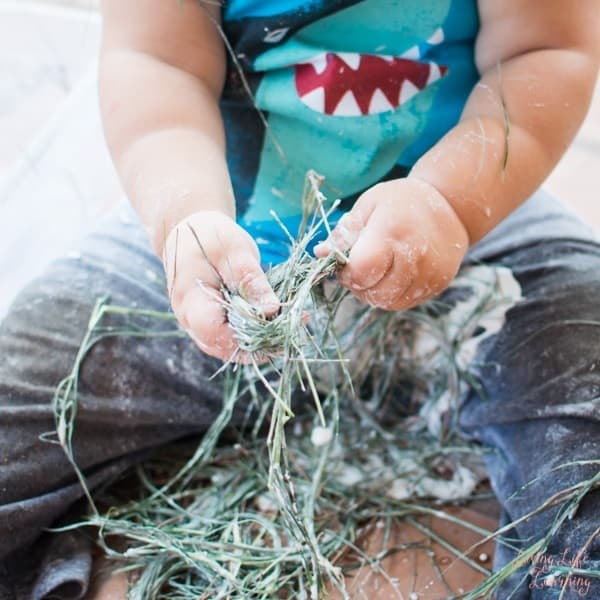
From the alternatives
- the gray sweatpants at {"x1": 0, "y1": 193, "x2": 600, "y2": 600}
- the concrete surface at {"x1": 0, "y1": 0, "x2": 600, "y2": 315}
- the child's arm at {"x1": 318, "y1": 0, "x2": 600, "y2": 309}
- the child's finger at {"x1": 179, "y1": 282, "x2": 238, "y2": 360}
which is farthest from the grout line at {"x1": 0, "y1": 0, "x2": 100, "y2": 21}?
the child's finger at {"x1": 179, "y1": 282, "x2": 238, "y2": 360}

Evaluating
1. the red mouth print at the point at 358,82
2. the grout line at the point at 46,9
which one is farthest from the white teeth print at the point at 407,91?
the grout line at the point at 46,9

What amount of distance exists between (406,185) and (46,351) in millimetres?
288

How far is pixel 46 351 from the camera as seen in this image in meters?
0.62

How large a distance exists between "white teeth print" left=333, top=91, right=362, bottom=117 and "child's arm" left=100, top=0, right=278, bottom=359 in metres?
0.09

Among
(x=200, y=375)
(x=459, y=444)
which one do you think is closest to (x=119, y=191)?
(x=200, y=375)

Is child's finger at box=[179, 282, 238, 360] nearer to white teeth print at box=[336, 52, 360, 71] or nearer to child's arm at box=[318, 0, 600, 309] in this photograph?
child's arm at box=[318, 0, 600, 309]

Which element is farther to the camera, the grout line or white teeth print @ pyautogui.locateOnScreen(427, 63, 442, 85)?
the grout line

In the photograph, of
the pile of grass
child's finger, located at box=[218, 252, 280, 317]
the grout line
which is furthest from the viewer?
the grout line

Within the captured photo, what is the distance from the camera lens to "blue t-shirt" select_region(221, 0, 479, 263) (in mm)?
615

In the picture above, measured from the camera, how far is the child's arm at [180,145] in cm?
46

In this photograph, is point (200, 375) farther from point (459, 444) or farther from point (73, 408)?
point (459, 444)

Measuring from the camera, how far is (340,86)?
617mm

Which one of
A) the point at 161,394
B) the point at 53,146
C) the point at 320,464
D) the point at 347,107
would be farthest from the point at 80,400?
the point at 53,146

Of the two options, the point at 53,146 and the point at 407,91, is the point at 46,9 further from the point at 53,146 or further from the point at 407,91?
the point at 407,91
